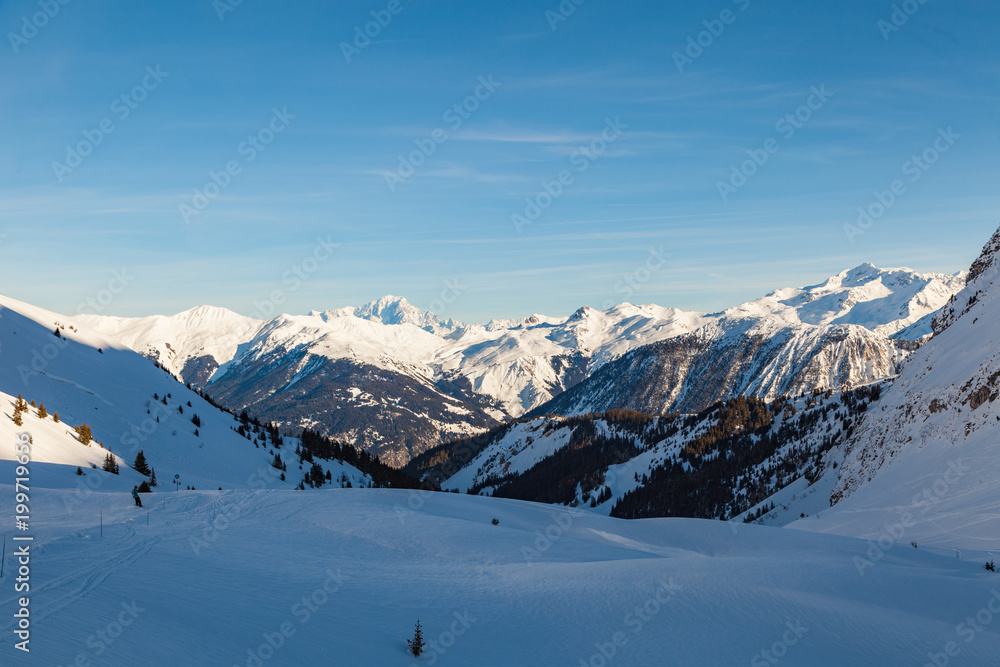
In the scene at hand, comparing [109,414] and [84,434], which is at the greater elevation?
[109,414]

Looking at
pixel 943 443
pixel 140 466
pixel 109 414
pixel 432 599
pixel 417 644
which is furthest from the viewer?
pixel 109 414

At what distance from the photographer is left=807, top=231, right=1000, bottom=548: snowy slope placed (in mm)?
28858

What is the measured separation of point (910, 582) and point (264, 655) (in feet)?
56.2

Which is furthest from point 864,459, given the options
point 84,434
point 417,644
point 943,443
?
point 84,434

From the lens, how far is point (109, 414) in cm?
4028

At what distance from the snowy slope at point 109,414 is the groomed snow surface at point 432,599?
501 inches

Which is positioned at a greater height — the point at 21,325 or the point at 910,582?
the point at 21,325

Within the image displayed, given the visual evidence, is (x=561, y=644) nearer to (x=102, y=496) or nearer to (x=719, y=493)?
(x=102, y=496)

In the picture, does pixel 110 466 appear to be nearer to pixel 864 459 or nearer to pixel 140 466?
pixel 140 466

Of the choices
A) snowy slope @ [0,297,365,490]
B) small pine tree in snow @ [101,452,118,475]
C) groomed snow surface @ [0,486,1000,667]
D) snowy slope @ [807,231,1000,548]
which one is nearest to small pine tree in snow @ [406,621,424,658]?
groomed snow surface @ [0,486,1000,667]

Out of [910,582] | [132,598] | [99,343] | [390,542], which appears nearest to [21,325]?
[99,343]

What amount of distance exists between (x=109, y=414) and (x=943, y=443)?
2233 inches

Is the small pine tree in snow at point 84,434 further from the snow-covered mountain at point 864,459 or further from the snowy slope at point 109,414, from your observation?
the snow-covered mountain at point 864,459

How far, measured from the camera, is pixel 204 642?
9172 mm
